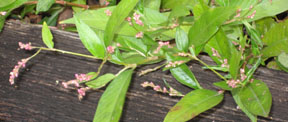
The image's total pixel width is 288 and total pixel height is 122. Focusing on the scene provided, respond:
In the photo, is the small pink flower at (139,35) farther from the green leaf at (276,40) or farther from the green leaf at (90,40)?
the green leaf at (276,40)

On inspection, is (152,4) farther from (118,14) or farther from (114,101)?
(114,101)

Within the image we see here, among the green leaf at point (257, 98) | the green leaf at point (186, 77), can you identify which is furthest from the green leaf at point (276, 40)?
the green leaf at point (186, 77)

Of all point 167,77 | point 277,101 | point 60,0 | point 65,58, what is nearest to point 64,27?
point 60,0

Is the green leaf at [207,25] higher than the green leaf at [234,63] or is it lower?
higher

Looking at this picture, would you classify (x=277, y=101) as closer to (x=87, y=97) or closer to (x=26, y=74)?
(x=87, y=97)

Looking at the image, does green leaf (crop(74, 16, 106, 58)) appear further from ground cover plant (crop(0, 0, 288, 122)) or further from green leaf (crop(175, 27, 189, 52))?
green leaf (crop(175, 27, 189, 52))

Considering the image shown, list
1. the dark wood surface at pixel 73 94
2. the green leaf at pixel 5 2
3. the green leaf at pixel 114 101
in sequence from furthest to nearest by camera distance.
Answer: the green leaf at pixel 5 2 → the dark wood surface at pixel 73 94 → the green leaf at pixel 114 101
